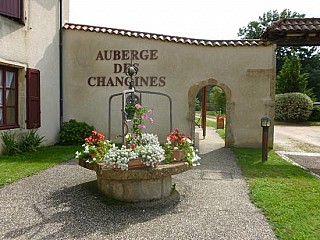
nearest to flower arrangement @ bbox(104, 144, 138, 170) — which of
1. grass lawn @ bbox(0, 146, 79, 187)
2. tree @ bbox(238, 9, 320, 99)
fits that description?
grass lawn @ bbox(0, 146, 79, 187)

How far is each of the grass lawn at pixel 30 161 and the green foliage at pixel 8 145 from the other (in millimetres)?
223

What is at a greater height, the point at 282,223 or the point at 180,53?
the point at 180,53

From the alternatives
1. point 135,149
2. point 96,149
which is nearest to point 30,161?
point 96,149

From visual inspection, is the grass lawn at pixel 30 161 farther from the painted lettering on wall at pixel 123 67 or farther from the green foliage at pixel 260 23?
the green foliage at pixel 260 23

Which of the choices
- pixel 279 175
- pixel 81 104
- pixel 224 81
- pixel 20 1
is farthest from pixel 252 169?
pixel 20 1

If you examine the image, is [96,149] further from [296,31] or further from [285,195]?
[296,31]

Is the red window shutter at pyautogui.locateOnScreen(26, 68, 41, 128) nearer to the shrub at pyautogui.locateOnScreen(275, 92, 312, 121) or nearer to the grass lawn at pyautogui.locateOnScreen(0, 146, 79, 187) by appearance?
the grass lawn at pyautogui.locateOnScreen(0, 146, 79, 187)

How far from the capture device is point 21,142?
803 centimetres

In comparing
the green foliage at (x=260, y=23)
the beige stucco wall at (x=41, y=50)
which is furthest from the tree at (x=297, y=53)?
the beige stucco wall at (x=41, y=50)

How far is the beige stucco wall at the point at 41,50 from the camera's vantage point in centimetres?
751

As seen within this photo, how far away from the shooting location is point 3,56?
720cm

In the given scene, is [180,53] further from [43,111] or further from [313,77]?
[313,77]

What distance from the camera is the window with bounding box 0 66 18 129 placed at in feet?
24.8

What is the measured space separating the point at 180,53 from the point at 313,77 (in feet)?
120
